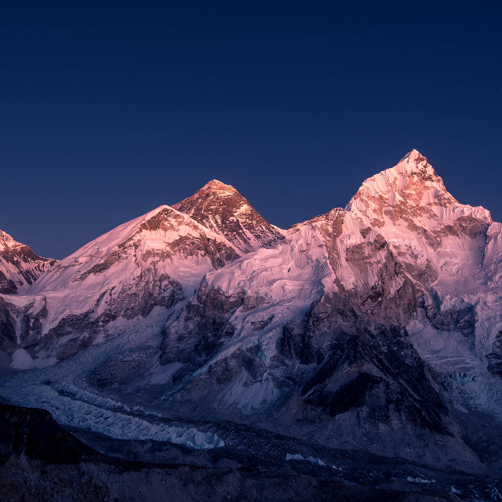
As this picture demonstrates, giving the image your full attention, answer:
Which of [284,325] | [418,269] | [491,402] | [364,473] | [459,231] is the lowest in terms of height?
[364,473]

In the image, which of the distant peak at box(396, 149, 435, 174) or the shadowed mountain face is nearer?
the shadowed mountain face

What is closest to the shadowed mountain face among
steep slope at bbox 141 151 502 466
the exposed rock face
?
steep slope at bbox 141 151 502 466

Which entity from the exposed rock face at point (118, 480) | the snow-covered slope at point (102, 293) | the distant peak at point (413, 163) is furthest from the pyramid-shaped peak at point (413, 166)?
the exposed rock face at point (118, 480)

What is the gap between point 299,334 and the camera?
126250mm

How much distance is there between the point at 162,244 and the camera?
19238 centimetres

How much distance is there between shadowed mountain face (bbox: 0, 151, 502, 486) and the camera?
100562 millimetres

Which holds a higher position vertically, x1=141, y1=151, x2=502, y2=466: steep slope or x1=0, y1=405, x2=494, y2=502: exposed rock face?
x1=141, y1=151, x2=502, y2=466: steep slope

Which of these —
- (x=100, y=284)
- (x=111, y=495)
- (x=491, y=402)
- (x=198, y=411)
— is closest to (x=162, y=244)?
(x=100, y=284)

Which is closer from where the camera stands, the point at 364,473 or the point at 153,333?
the point at 364,473

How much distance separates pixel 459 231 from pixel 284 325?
76023 mm

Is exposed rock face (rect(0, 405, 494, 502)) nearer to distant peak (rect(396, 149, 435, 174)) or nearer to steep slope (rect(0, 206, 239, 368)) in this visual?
steep slope (rect(0, 206, 239, 368))

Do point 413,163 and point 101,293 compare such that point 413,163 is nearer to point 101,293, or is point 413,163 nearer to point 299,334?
point 299,334

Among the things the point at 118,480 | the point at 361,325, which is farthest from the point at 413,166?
the point at 118,480

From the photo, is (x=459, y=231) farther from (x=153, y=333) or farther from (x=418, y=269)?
(x=153, y=333)
